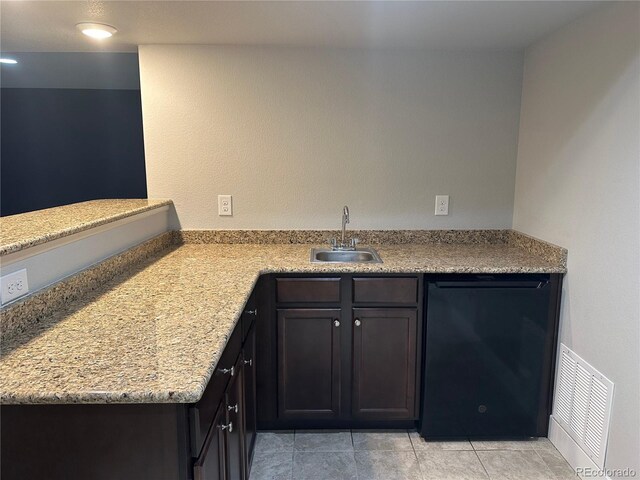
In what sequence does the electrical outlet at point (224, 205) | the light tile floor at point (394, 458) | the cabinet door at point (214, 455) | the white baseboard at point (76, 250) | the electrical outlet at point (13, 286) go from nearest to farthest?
1. the cabinet door at point (214, 455)
2. the electrical outlet at point (13, 286)
3. the white baseboard at point (76, 250)
4. the light tile floor at point (394, 458)
5. the electrical outlet at point (224, 205)

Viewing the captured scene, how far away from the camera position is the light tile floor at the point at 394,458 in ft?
6.50

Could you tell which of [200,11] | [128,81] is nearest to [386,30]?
[200,11]

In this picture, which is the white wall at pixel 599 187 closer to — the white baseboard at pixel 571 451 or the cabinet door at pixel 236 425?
the white baseboard at pixel 571 451

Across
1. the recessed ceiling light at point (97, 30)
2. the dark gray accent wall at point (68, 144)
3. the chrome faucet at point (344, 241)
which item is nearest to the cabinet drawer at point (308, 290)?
the chrome faucet at point (344, 241)

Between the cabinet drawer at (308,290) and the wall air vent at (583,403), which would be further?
the cabinet drawer at (308,290)

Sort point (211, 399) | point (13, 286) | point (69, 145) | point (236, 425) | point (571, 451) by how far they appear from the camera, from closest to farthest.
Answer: point (211, 399), point (13, 286), point (236, 425), point (571, 451), point (69, 145)

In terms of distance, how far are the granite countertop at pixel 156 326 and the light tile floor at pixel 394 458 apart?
88cm

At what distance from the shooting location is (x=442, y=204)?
2645 millimetres

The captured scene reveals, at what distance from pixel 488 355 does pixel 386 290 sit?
591 millimetres

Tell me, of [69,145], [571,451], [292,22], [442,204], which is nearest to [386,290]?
[442,204]

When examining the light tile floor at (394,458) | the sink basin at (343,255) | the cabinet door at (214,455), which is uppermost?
the sink basin at (343,255)

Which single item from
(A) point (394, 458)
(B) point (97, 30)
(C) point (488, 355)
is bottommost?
(A) point (394, 458)

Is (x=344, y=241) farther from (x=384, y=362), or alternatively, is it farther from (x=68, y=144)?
(x=68, y=144)

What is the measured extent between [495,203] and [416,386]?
3.93ft
